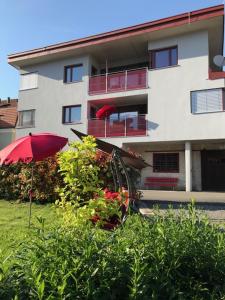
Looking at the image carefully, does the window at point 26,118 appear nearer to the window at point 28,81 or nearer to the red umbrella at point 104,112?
the window at point 28,81

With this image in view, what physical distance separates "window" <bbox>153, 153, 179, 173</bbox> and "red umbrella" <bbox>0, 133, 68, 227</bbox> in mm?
17196

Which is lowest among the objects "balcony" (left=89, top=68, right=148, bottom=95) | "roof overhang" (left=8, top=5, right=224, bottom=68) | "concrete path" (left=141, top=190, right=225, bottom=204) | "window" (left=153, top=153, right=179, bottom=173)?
"concrete path" (left=141, top=190, right=225, bottom=204)

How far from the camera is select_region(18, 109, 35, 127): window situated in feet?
87.2

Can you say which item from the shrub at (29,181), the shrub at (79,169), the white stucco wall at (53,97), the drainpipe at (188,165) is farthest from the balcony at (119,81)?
the shrub at (79,169)

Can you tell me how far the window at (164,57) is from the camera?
21969 millimetres

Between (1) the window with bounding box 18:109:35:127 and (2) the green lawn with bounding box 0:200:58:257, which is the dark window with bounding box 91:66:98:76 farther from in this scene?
(2) the green lawn with bounding box 0:200:58:257

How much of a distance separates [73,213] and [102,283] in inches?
78.9

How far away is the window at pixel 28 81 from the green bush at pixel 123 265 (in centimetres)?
2509

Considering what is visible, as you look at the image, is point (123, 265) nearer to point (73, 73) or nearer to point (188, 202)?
point (188, 202)

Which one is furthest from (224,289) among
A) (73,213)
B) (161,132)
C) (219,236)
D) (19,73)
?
(19,73)

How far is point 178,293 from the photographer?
2.62m

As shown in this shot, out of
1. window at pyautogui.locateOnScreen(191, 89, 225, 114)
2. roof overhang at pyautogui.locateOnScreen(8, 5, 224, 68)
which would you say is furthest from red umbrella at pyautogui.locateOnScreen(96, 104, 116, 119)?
window at pyautogui.locateOnScreen(191, 89, 225, 114)

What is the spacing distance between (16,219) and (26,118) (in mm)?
18877

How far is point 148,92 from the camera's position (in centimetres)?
2208
